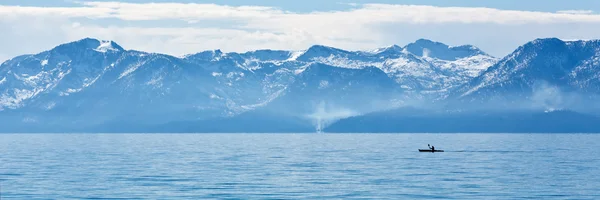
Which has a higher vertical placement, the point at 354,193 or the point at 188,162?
the point at 188,162

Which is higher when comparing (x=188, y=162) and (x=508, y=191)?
(x=188, y=162)

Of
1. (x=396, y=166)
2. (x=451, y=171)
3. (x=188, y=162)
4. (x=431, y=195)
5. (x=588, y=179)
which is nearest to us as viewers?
(x=431, y=195)

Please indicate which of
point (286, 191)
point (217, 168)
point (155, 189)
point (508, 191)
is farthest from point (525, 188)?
point (217, 168)

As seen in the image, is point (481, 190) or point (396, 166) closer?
point (481, 190)

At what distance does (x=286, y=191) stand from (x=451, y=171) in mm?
37177

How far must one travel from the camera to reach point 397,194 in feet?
326

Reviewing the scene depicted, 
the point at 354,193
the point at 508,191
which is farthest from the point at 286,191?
the point at 508,191

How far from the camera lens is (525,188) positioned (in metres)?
105

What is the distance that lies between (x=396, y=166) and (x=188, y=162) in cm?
3483

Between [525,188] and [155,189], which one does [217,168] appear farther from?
[525,188]

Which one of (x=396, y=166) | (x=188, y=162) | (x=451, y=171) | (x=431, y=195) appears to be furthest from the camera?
(x=188, y=162)

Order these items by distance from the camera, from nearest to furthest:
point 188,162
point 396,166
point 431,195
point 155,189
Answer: point 431,195
point 155,189
point 396,166
point 188,162

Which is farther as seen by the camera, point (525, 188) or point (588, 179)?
point (588, 179)

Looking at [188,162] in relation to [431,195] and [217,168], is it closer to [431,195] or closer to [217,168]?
[217,168]
